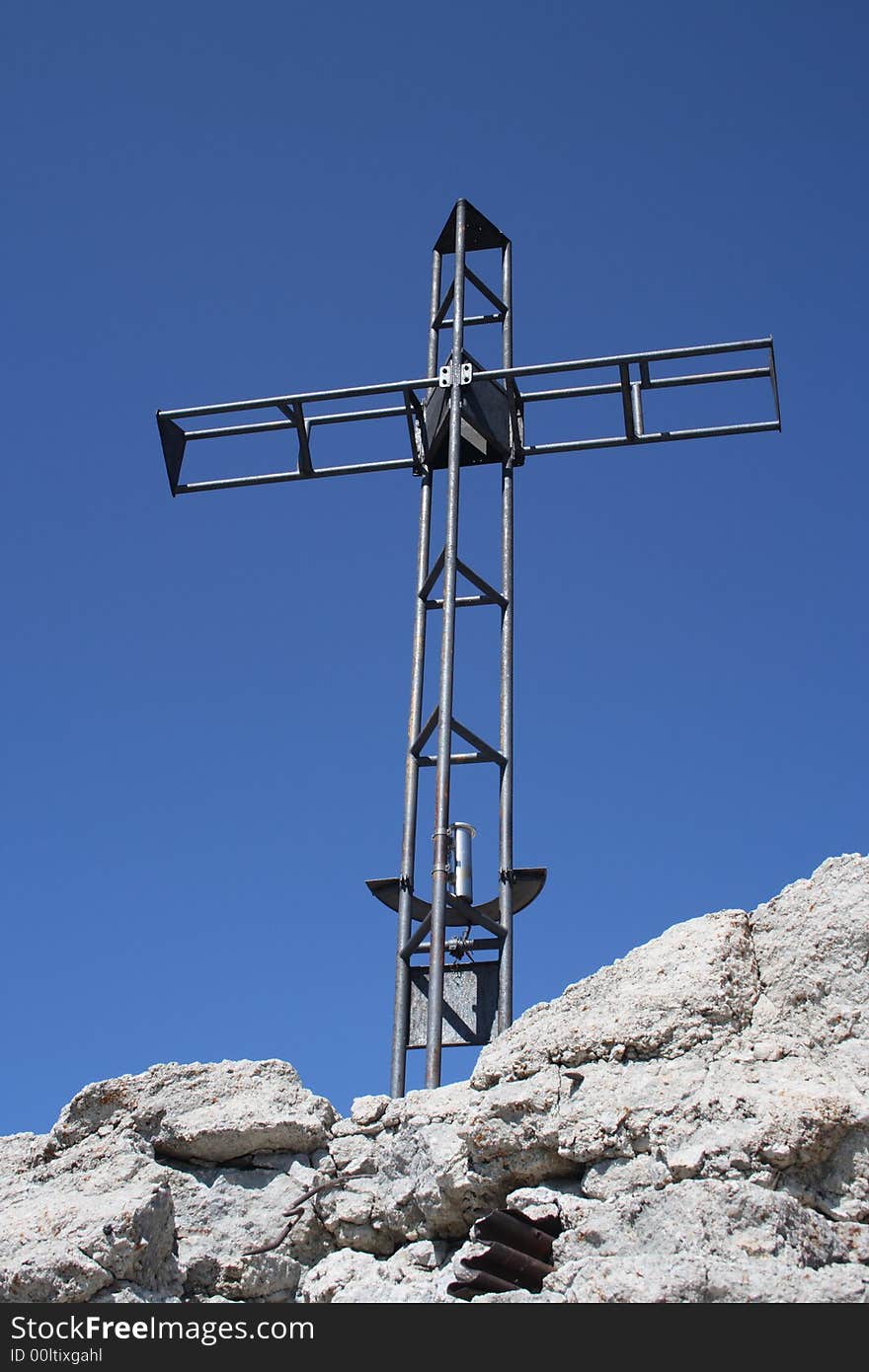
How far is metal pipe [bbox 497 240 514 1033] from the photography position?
6875 millimetres

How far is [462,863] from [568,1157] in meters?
2.74

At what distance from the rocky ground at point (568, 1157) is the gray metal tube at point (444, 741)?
3.78 ft

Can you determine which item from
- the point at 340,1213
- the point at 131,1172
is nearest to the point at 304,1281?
the point at 340,1213

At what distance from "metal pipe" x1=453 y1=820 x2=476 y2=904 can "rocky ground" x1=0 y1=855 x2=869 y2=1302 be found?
183 centimetres

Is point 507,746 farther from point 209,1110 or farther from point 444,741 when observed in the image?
point 209,1110

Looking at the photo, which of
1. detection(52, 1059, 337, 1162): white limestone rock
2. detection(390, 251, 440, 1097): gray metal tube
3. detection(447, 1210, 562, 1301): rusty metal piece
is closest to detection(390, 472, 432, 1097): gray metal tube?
detection(390, 251, 440, 1097): gray metal tube

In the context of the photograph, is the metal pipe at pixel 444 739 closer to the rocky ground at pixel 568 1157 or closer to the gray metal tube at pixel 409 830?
the gray metal tube at pixel 409 830

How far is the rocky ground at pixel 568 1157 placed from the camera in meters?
4.01

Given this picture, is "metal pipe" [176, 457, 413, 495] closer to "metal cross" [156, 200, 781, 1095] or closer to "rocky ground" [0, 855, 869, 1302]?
"metal cross" [156, 200, 781, 1095]

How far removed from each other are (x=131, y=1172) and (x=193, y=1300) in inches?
21.8

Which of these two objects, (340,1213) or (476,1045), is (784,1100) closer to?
(340,1213)

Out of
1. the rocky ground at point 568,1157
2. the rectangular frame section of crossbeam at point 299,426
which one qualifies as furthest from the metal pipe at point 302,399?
the rocky ground at point 568,1157

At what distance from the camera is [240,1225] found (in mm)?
4969

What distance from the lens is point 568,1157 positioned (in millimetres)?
4453
